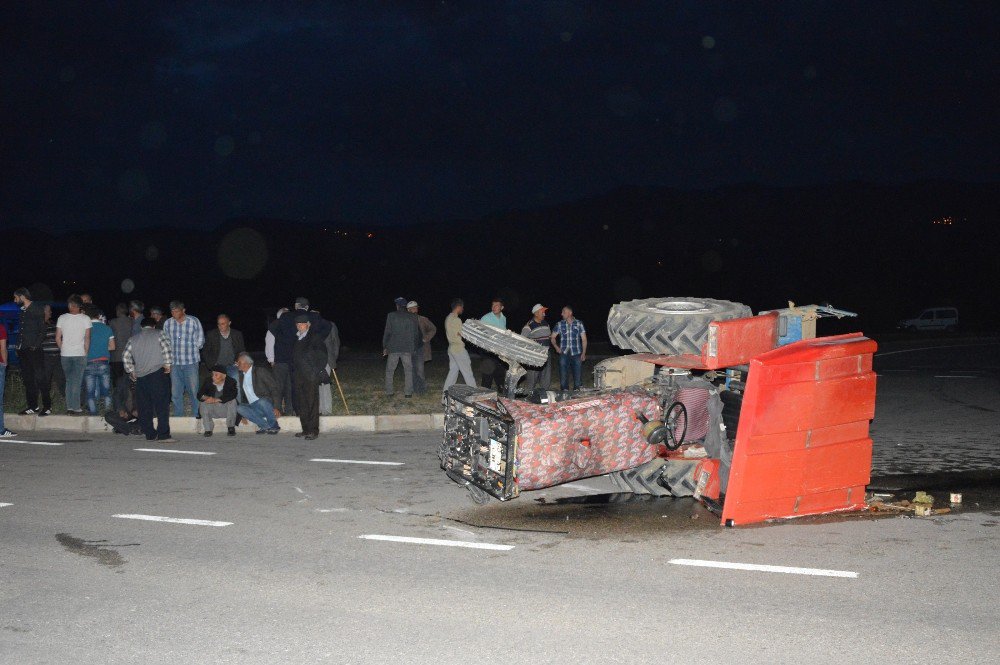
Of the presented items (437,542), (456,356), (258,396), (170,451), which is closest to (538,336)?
(456,356)

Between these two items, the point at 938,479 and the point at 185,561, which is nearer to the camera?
the point at 185,561

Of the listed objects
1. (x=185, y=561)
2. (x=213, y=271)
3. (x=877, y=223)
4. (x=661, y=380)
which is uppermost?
(x=877, y=223)

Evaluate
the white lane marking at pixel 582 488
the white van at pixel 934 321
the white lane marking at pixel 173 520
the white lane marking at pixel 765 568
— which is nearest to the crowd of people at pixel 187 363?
the white lane marking at pixel 173 520

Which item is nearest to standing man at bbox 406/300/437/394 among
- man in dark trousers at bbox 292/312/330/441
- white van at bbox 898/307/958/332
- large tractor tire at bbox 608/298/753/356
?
man in dark trousers at bbox 292/312/330/441

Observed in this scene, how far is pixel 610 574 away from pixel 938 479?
186 inches

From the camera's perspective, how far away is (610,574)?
6.07 meters

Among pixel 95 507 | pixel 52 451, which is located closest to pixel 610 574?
pixel 95 507

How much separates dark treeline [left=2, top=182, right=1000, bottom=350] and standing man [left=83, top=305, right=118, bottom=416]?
26491mm

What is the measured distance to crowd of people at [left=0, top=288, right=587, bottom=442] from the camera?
11.7m

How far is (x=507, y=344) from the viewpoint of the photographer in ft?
26.8

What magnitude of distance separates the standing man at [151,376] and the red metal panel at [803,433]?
7524 millimetres

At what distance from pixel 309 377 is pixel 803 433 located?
6.50m

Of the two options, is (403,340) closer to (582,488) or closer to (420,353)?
(420,353)

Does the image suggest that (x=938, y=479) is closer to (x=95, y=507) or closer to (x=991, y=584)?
(x=991, y=584)
